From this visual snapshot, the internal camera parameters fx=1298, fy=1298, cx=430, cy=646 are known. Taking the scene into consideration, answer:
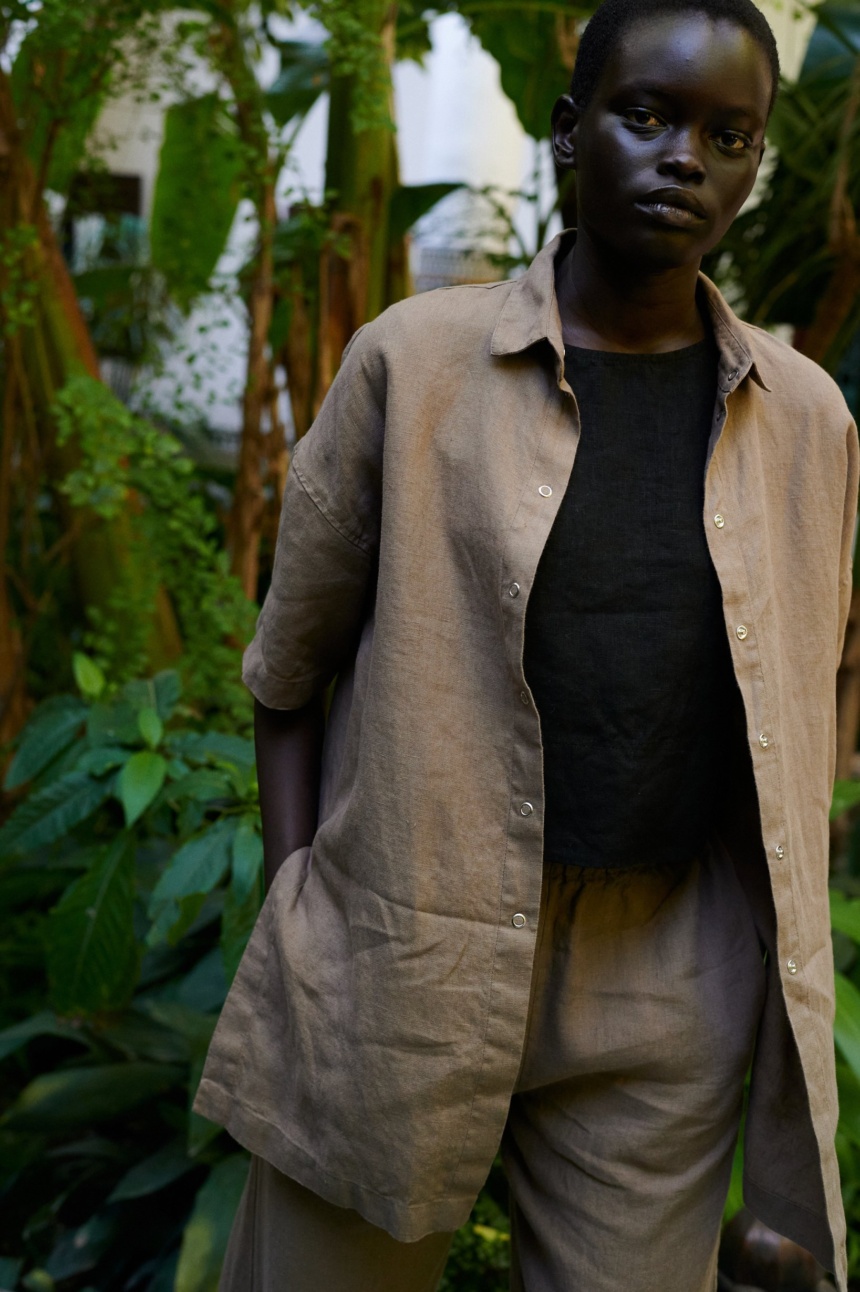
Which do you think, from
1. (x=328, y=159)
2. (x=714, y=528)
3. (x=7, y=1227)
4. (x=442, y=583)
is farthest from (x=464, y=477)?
(x=7, y=1227)

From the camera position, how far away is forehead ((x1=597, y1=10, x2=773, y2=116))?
3.55 ft

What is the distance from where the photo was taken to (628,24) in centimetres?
111

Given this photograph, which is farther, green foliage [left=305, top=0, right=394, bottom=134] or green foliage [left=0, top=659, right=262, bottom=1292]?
green foliage [left=305, top=0, right=394, bottom=134]

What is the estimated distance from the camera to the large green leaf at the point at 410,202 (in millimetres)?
2906

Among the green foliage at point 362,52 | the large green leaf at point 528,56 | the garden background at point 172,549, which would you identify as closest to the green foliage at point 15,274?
the garden background at point 172,549

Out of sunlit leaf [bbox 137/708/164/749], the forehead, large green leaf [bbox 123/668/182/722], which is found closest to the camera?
the forehead

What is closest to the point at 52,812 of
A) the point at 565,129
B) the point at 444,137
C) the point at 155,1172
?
the point at 155,1172

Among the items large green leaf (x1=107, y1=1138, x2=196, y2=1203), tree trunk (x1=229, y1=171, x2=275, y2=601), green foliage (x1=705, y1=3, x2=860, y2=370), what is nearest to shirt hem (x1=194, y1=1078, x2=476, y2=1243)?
large green leaf (x1=107, y1=1138, x2=196, y2=1203)

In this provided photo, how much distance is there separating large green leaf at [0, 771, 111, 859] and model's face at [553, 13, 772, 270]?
1.38m

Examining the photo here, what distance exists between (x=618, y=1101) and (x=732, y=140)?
892 millimetres

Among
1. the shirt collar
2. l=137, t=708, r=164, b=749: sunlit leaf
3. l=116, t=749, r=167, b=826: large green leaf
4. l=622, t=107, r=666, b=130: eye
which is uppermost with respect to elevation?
l=622, t=107, r=666, b=130: eye

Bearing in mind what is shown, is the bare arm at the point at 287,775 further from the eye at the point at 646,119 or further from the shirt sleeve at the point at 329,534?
the eye at the point at 646,119

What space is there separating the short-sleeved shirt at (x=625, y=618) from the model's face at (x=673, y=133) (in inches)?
5.0

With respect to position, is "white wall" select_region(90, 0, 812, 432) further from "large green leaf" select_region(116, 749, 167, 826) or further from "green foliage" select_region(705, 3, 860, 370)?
"large green leaf" select_region(116, 749, 167, 826)
